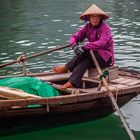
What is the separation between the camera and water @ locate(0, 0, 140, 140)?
880 centimetres

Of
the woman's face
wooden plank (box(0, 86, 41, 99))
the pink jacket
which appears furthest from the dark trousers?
wooden plank (box(0, 86, 41, 99))

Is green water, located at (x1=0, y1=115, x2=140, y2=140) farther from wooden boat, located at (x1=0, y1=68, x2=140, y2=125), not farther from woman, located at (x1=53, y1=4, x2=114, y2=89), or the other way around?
woman, located at (x1=53, y1=4, x2=114, y2=89)

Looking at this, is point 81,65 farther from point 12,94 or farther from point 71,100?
point 12,94

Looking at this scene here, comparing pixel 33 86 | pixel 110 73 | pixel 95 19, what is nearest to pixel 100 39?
pixel 95 19

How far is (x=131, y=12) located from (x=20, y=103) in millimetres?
19637

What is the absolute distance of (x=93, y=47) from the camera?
29.5 ft

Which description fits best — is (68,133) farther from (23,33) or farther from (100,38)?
(23,33)

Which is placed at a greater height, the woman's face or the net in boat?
the woman's face

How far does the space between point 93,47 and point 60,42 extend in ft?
27.4

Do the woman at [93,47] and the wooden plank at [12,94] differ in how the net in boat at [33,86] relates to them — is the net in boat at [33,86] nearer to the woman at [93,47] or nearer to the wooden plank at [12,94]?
the woman at [93,47]

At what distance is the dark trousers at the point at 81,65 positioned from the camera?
9.07 metres

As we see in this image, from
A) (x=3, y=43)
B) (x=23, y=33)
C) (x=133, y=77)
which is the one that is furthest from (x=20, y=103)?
(x=23, y=33)

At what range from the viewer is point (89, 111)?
345 inches

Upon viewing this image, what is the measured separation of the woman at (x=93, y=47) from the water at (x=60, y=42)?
970mm
